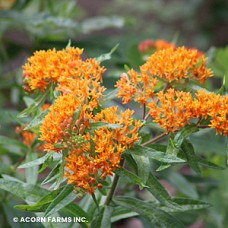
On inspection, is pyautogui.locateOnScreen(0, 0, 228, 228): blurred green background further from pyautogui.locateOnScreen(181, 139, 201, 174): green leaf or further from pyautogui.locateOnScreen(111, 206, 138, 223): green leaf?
pyautogui.locateOnScreen(181, 139, 201, 174): green leaf

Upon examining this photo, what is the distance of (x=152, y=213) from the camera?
2.10 m

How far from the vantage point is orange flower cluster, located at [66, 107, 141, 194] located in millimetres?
1776

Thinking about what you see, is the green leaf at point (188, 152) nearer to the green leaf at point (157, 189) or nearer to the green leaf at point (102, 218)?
the green leaf at point (157, 189)

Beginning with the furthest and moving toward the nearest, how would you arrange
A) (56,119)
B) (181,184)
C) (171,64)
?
(181,184), (171,64), (56,119)

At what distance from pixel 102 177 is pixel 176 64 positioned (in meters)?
0.57

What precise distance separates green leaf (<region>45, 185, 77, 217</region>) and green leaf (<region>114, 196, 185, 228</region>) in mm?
347

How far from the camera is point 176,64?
2043 millimetres

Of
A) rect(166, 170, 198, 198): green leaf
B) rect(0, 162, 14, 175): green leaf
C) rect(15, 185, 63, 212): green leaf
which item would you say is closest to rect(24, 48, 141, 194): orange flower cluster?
rect(15, 185, 63, 212): green leaf

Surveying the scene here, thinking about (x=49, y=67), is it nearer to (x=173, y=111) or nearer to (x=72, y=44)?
(x=173, y=111)

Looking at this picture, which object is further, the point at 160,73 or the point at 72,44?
the point at 72,44

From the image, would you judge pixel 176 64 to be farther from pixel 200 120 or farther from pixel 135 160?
pixel 135 160

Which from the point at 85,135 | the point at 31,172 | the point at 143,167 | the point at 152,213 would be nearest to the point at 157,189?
the point at 143,167

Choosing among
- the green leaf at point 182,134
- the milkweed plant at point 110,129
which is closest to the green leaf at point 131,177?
the milkweed plant at point 110,129

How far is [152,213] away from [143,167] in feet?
1.07
